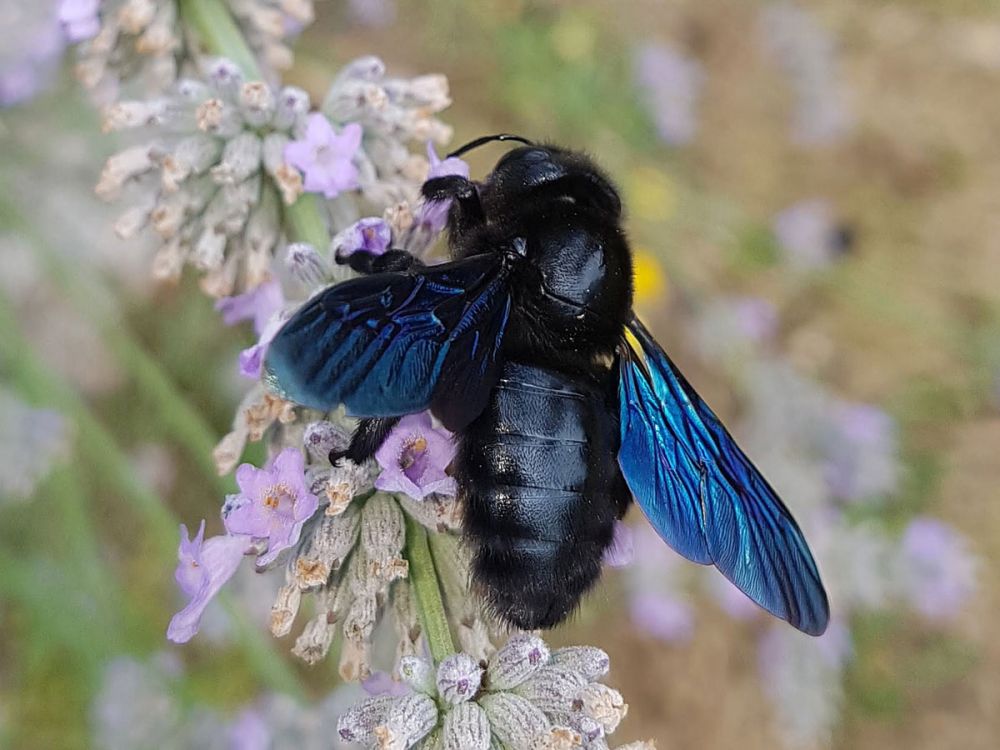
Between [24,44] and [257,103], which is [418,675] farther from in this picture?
[24,44]

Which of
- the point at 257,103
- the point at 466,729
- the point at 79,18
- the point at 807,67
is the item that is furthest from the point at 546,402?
the point at 807,67

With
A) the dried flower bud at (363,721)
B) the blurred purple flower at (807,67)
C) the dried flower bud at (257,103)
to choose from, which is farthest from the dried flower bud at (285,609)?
the blurred purple flower at (807,67)

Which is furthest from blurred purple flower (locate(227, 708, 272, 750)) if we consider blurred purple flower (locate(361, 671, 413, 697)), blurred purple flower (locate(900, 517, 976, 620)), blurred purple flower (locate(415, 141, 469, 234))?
blurred purple flower (locate(900, 517, 976, 620))

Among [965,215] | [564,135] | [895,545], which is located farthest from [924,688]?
[564,135]

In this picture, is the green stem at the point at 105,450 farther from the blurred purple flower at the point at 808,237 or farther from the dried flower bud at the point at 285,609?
the blurred purple flower at the point at 808,237

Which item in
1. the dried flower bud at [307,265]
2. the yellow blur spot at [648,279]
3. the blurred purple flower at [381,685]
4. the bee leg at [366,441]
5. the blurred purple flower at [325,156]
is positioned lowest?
the yellow blur spot at [648,279]

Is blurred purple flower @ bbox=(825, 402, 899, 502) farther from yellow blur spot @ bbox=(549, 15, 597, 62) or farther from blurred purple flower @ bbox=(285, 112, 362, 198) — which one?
blurred purple flower @ bbox=(285, 112, 362, 198)
